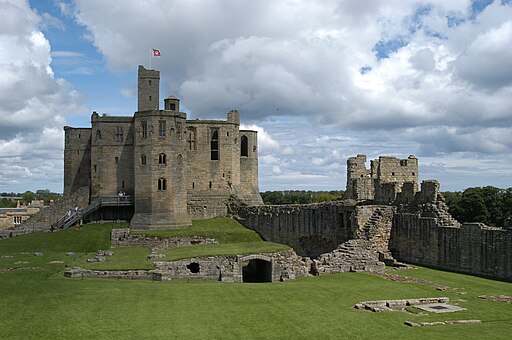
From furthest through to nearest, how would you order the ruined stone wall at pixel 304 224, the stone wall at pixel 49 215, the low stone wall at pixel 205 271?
the stone wall at pixel 49 215
the ruined stone wall at pixel 304 224
the low stone wall at pixel 205 271

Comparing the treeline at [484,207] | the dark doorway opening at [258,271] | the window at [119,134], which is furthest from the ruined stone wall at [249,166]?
the treeline at [484,207]

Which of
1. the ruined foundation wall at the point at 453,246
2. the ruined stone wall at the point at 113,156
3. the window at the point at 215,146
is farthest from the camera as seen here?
the window at the point at 215,146

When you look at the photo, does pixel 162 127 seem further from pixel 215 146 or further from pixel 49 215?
pixel 49 215

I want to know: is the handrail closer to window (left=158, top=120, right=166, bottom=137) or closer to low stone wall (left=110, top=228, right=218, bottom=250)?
low stone wall (left=110, top=228, right=218, bottom=250)

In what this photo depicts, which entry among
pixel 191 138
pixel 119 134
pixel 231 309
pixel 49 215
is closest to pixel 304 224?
pixel 191 138

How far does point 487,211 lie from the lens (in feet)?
216

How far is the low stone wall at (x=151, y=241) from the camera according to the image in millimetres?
45688

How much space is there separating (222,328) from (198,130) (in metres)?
41.7

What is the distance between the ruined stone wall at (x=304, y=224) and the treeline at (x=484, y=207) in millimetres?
28166

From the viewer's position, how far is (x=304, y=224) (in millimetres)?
46969

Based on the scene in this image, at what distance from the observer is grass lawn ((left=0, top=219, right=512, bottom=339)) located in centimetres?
1784

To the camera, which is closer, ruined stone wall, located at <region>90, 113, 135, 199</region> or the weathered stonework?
the weathered stonework

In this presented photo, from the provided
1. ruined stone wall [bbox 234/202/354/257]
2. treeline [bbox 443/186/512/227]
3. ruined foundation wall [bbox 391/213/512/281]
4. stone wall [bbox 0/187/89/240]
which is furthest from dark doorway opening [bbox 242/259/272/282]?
treeline [bbox 443/186/512/227]

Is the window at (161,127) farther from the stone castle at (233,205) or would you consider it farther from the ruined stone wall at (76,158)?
the ruined stone wall at (76,158)
